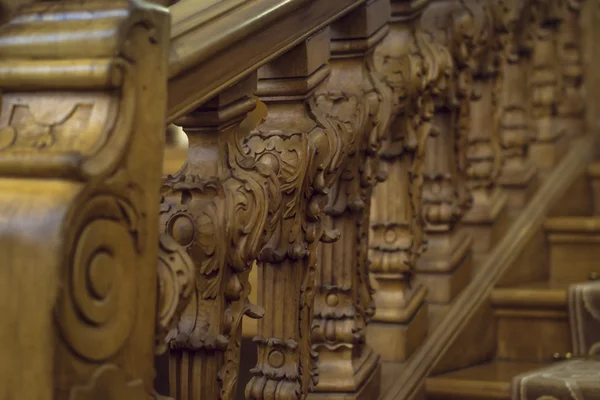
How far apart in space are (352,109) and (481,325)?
695mm

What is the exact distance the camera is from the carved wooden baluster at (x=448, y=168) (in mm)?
1783

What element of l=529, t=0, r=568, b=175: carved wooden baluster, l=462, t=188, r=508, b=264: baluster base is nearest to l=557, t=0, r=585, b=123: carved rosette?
l=529, t=0, r=568, b=175: carved wooden baluster

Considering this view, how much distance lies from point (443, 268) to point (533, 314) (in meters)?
0.22

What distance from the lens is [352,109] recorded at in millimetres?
1319

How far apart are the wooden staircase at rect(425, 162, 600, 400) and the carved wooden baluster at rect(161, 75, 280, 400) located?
70 cm

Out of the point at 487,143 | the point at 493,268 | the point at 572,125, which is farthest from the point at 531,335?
the point at 572,125

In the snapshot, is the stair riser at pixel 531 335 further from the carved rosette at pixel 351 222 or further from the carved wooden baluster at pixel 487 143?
the carved rosette at pixel 351 222

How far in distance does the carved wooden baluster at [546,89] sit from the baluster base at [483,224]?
45cm

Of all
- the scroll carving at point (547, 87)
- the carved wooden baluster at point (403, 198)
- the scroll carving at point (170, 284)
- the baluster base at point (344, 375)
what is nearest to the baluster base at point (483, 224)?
the carved wooden baluster at point (403, 198)

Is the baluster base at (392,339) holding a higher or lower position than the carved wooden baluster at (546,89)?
lower

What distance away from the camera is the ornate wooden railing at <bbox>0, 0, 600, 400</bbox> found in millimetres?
703

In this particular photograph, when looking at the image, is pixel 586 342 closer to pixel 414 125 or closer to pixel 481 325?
pixel 481 325

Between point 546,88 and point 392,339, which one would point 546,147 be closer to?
point 546,88

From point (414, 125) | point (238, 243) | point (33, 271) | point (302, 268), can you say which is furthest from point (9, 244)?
point (414, 125)
